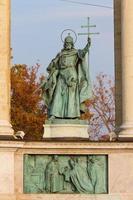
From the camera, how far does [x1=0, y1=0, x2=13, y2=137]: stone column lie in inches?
1264

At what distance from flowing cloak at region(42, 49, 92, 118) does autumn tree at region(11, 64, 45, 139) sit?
26.6 m

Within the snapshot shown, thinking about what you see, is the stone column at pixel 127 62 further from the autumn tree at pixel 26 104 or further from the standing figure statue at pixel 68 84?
the autumn tree at pixel 26 104

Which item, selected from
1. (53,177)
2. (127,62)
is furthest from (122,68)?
(53,177)

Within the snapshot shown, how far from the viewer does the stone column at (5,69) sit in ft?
105

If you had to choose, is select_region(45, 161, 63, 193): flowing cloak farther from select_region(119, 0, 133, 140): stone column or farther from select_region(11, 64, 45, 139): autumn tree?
select_region(11, 64, 45, 139): autumn tree

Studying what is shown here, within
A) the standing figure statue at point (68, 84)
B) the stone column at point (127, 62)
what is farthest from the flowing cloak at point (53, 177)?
the stone column at point (127, 62)

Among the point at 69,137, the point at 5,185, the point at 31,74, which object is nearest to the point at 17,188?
the point at 5,185

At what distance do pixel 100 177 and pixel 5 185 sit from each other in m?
3.46

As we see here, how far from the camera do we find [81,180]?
3259cm

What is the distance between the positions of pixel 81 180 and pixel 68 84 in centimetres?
365

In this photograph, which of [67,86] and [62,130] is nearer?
[62,130]

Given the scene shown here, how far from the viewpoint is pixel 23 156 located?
3219cm

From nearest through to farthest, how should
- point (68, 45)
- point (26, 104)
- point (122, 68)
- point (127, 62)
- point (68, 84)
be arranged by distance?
1. point (127, 62)
2. point (122, 68)
3. point (68, 84)
4. point (68, 45)
5. point (26, 104)

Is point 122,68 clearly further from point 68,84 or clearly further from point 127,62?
Answer: point 68,84
